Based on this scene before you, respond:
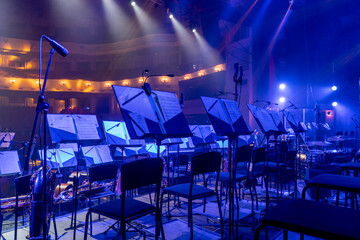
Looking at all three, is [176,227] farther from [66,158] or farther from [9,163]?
[66,158]

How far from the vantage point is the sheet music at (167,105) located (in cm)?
257

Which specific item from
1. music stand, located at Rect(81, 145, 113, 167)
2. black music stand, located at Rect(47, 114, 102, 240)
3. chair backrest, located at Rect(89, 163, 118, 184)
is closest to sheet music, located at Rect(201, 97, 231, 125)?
black music stand, located at Rect(47, 114, 102, 240)

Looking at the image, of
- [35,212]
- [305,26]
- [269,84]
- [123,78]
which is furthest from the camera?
[123,78]

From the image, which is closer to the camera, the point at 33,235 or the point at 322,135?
the point at 33,235

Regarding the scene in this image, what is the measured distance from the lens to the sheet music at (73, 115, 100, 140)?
3123 millimetres

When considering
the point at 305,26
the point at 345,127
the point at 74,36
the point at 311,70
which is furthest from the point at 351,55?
the point at 74,36

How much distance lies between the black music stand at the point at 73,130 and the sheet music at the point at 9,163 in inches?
72.5

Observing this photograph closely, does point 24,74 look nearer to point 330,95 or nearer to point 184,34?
point 184,34

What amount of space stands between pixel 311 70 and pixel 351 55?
171cm

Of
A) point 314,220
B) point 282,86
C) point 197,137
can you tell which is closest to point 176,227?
point 314,220

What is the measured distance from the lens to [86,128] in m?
3.24

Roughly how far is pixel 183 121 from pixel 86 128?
140 centimetres

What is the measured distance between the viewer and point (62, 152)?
5.86m

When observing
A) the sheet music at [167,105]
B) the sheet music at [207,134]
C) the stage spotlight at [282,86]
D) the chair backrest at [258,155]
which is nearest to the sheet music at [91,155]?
the sheet music at [207,134]
